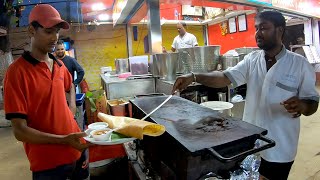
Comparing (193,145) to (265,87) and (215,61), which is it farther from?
(215,61)

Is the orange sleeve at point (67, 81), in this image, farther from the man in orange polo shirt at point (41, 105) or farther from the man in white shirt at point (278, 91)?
the man in white shirt at point (278, 91)

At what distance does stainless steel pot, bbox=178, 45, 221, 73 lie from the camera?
2791mm

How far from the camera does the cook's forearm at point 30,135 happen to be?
1.40 metres

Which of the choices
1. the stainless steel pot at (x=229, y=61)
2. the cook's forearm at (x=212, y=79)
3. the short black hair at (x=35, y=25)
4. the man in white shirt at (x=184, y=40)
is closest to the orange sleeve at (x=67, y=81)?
the short black hair at (x=35, y=25)

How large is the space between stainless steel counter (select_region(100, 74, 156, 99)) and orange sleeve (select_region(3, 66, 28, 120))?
2.00m

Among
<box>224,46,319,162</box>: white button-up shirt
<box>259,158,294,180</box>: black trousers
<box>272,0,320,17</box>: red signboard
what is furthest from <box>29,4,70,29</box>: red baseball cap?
<box>272,0,320,17</box>: red signboard

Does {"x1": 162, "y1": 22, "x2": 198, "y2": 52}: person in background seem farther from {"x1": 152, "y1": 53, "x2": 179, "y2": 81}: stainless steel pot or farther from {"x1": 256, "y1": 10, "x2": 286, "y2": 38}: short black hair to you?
{"x1": 256, "y1": 10, "x2": 286, "y2": 38}: short black hair

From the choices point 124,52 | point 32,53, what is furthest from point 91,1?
point 32,53

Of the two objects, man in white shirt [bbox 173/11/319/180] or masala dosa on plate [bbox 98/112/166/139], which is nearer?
masala dosa on plate [bbox 98/112/166/139]

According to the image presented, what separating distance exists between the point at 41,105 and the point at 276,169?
1.77 metres

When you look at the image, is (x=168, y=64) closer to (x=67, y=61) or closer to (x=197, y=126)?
(x=197, y=126)

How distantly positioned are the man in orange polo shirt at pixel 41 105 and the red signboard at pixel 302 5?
4727 millimetres

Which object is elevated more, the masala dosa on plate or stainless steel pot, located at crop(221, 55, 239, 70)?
stainless steel pot, located at crop(221, 55, 239, 70)

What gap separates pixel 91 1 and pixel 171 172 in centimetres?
824
